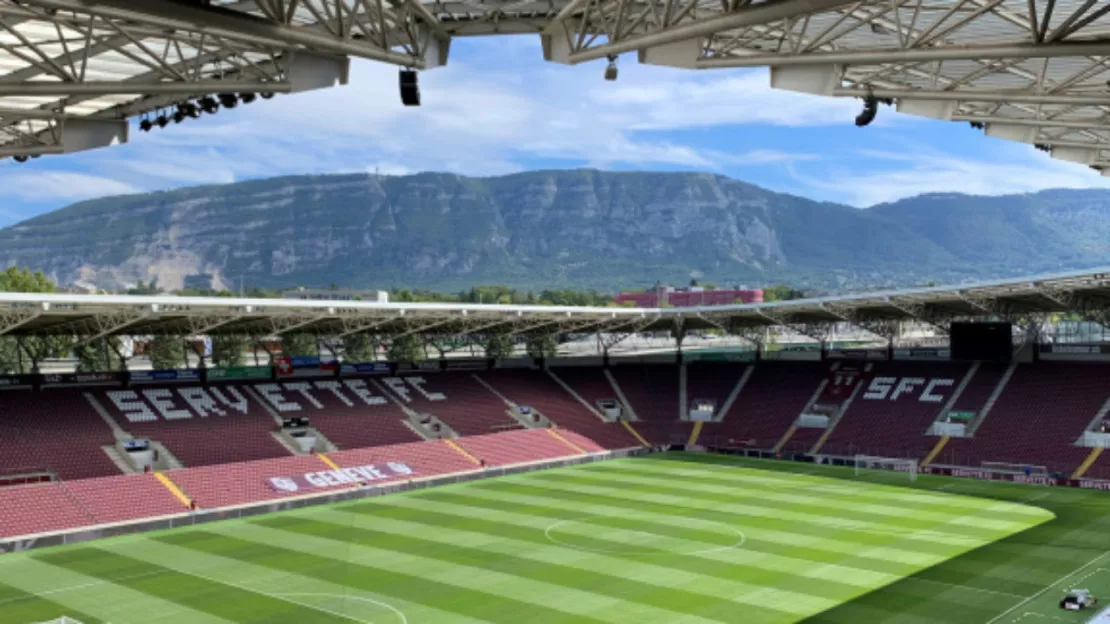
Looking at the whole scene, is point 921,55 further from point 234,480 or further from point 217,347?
point 217,347

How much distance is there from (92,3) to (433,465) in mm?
44937

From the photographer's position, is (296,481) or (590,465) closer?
(296,481)

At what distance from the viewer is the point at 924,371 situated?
6297 cm

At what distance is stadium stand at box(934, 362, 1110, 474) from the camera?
50938 mm

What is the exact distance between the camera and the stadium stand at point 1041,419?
50.9 m

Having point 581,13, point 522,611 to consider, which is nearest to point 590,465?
point 522,611

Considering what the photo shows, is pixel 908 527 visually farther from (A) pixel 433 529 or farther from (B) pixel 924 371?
(B) pixel 924 371

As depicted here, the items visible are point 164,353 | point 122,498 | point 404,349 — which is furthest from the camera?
point 404,349

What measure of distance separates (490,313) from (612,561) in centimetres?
2612

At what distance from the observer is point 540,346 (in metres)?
73.4

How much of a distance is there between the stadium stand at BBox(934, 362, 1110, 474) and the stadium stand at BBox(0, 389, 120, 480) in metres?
43.4

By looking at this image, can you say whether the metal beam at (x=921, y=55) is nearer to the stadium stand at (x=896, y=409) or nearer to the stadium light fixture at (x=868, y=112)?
the stadium light fixture at (x=868, y=112)

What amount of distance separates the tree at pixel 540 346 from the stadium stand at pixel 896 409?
22.2 metres

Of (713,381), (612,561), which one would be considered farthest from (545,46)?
(713,381)
